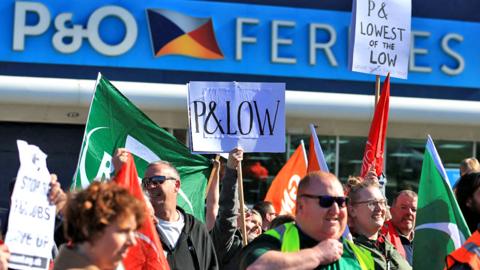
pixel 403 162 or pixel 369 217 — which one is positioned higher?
pixel 403 162

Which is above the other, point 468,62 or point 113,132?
point 468,62

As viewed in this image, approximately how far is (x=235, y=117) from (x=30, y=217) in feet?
9.76

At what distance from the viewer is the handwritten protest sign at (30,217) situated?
14.1 feet

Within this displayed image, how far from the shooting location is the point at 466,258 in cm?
493

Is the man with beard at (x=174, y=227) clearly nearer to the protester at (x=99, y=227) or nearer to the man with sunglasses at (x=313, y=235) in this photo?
the man with sunglasses at (x=313, y=235)

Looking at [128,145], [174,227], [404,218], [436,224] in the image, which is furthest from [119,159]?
[404,218]

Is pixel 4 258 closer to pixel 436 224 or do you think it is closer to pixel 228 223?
pixel 228 223

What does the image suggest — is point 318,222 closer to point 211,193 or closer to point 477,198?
point 477,198

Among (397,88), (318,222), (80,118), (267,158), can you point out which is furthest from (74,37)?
(318,222)

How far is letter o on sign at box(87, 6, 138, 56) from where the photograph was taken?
14.7 m

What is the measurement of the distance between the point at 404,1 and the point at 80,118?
7114 millimetres

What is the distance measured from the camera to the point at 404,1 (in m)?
8.66

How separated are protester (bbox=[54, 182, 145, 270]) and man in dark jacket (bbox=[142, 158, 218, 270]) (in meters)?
2.03

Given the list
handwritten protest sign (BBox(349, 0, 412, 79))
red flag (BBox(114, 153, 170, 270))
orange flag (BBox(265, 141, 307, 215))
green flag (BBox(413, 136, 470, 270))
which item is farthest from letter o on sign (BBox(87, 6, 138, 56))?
red flag (BBox(114, 153, 170, 270))
